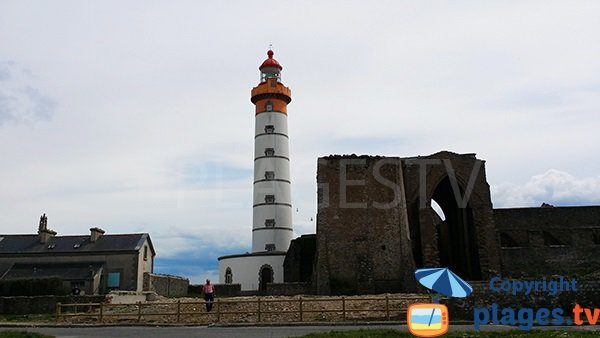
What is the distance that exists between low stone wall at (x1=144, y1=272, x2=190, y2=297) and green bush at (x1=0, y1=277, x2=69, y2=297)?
Answer: 6515mm

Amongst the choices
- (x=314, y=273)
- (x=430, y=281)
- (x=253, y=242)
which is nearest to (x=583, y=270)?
(x=314, y=273)

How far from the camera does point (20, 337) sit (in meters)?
12.7

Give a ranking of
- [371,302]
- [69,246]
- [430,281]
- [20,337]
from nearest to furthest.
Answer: [430,281] < [20,337] < [371,302] < [69,246]

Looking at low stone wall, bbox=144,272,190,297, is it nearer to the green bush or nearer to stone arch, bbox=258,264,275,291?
stone arch, bbox=258,264,275,291

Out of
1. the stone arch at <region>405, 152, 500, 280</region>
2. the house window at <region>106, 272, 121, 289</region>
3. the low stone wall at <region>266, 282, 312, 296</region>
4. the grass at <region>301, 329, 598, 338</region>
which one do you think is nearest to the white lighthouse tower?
the house window at <region>106, 272, 121, 289</region>

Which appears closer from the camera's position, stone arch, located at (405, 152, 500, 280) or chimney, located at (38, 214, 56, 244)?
stone arch, located at (405, 152, 500, 280)

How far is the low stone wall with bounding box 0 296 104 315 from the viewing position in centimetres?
2225

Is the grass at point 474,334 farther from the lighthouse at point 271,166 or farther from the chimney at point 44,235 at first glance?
the chimney at point 44,235

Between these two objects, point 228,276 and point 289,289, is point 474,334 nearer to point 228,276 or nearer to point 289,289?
point 289,289

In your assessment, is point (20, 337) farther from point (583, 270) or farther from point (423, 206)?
point (583, 270)

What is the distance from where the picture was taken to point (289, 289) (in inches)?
1077

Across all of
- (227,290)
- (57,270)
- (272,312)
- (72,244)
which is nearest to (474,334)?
(272,312)

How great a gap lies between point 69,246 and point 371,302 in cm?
2536

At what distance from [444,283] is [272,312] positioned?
32.5 feet
